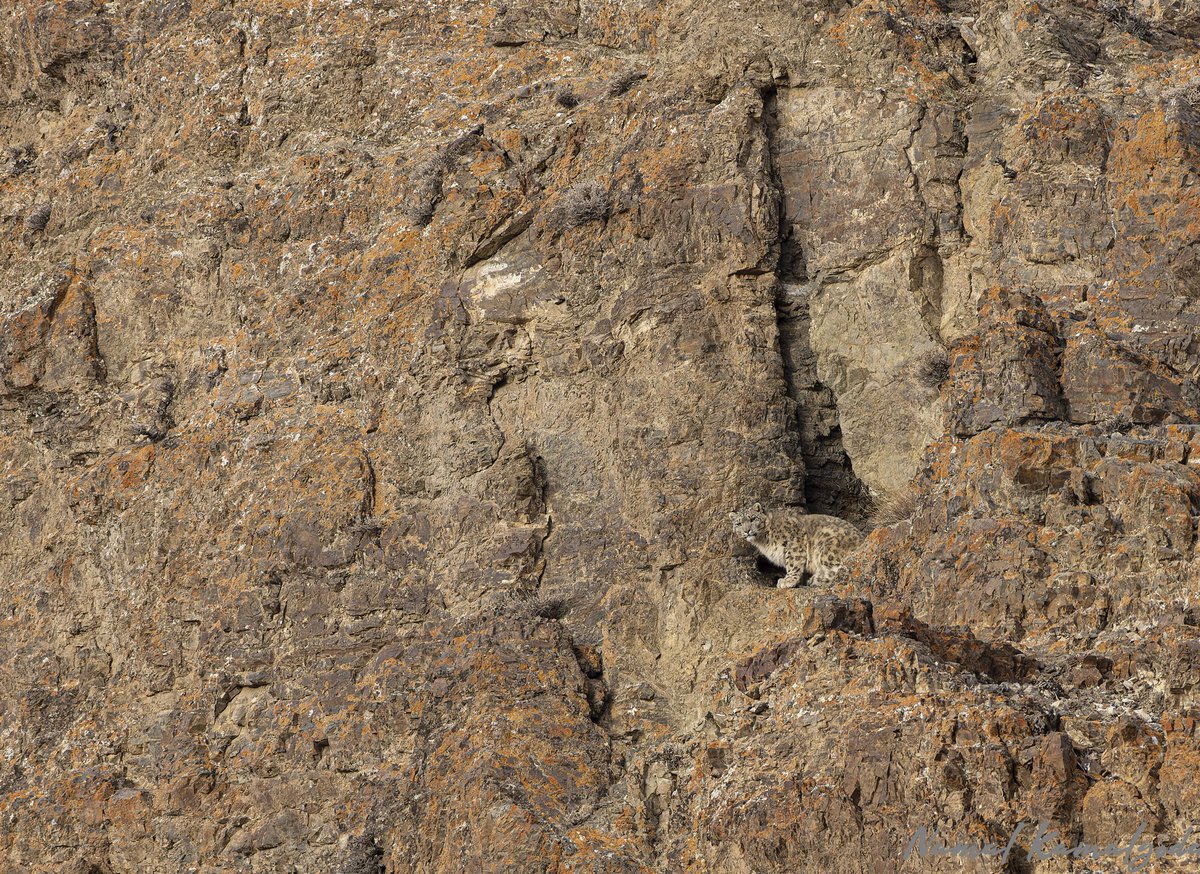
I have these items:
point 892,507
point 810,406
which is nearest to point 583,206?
point 810,406

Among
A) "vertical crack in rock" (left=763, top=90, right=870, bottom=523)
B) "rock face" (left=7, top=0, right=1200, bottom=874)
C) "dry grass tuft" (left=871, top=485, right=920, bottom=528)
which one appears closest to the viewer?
"rock face" (left=7, top=0, right=1200, bottom=874)

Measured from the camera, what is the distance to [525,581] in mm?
22422

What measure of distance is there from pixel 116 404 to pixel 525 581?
22.8 feet

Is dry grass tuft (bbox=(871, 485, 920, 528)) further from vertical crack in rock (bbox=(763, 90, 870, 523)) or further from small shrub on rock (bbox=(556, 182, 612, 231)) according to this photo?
small shrub on rock (bbox=(556, 182, 612, 231))

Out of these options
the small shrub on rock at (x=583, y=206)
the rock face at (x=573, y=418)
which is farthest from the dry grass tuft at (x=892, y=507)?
the small shrub on rock at (x=583, y=206)

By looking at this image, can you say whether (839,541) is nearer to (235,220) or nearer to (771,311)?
(771,311)

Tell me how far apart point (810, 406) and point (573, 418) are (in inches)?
107

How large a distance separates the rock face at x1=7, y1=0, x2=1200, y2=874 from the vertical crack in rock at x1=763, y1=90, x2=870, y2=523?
0.05 m

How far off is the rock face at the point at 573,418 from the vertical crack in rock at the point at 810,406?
A: 49 mm

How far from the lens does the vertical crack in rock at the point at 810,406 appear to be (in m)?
22.9

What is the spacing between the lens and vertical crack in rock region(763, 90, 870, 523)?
22.9 m

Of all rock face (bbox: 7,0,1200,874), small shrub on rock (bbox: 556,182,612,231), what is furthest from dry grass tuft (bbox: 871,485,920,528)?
small shrub on rock (bbox: 556,182,612,231)

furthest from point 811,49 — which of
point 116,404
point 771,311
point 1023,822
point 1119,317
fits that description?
point 1023,822

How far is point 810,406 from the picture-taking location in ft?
75.4
